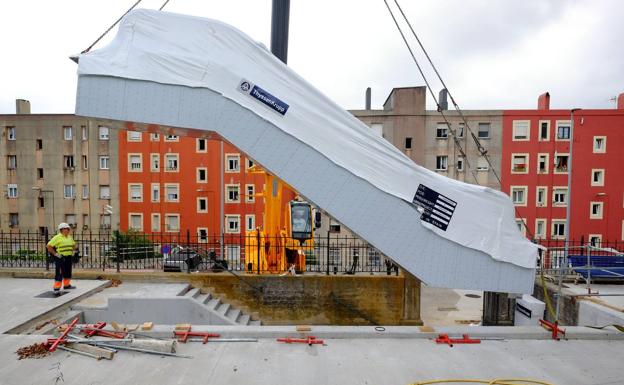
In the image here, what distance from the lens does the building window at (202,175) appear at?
2527cm

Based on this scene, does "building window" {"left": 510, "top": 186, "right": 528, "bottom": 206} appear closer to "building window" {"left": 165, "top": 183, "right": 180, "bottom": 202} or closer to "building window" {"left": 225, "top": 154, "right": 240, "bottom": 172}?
"building window" {"left": 225, "top": 154, "right": 240, "bottom": 172}

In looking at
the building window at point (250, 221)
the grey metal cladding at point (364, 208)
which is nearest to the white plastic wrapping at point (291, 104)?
the grey metal cladding at point (364, 208)

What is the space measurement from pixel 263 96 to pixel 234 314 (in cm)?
632

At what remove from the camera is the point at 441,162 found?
2470 cm

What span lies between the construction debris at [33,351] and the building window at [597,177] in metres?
32.5

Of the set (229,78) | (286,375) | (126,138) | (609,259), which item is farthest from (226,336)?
(126,138)

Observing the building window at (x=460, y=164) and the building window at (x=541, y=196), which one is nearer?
the building window at (x=541, y=196)

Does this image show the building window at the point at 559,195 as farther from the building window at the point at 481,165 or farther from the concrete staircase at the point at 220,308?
the concrete staircase at the point at 220,308

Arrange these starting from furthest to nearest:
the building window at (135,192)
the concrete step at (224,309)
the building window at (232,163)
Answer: the building window at (135,192) < the building window at (232,163) < the concrete step at (224,309)

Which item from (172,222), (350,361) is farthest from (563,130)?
(172,222)

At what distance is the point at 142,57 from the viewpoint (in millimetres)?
4555

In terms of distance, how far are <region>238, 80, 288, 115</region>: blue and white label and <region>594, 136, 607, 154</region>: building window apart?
1164 inches

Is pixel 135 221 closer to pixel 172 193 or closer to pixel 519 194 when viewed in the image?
pixel 172 193

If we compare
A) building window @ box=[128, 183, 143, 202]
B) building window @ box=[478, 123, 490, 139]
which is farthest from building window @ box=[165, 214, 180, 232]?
building window @ box=[478, 123, 490, 139]
